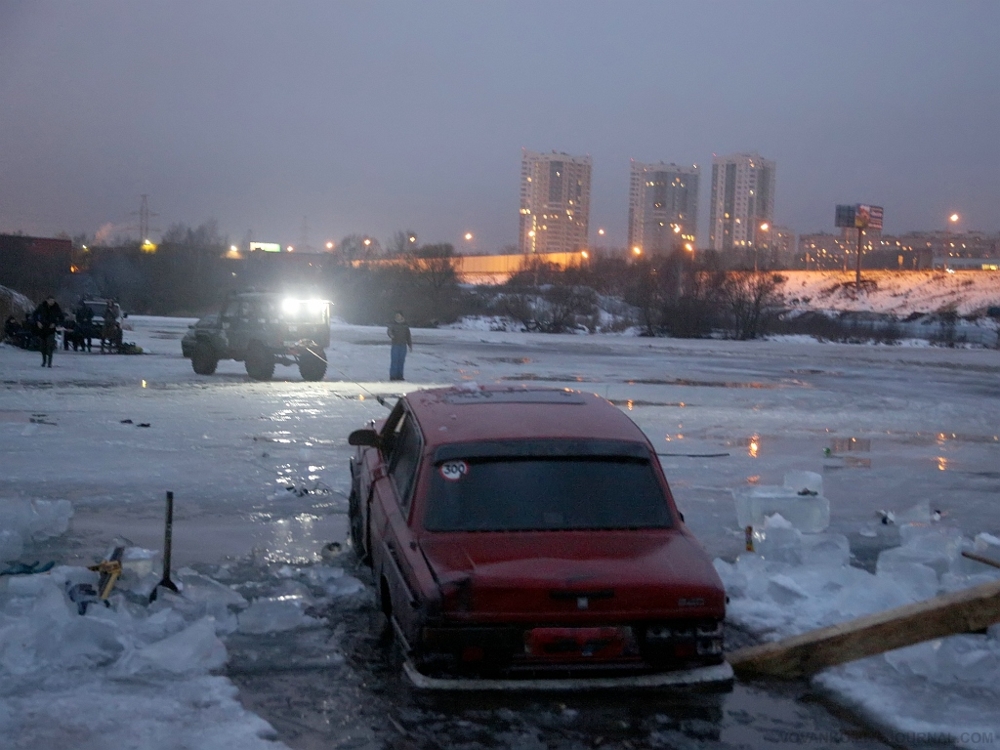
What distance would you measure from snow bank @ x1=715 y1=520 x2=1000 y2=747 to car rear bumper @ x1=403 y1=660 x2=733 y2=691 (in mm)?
727

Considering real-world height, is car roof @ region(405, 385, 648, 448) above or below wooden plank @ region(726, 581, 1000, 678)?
above

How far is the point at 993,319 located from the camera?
84.2 metres

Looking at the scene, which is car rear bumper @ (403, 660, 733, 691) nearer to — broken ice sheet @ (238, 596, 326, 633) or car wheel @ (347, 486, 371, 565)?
broken ice sheet @ (238, 596, 326, 633)

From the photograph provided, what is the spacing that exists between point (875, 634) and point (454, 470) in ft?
7.83

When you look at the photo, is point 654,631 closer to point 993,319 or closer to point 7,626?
point 7,626

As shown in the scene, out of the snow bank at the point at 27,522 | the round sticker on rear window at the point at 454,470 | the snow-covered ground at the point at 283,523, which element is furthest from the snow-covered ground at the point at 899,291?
the round sticker on rear window at the point at 454,470

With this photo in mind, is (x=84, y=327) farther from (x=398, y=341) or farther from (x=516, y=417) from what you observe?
(x=516, y=417)

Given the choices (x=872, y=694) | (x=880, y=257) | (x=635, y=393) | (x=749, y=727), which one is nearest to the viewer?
(x=749, y=727)

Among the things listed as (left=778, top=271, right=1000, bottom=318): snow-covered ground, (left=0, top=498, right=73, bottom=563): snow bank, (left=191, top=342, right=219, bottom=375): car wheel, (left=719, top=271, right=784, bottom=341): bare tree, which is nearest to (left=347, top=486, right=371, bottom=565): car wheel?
(left=0, top=498, right=73, bottom=563): snow bank

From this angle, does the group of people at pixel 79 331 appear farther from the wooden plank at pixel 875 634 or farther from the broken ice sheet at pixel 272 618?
the wooden plank at pixel 875 634

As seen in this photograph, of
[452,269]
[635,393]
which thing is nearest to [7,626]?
[635,393]

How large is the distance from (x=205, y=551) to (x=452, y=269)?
84422 millimetres

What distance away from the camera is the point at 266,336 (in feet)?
74.5

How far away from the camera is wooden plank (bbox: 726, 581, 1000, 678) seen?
539cm
